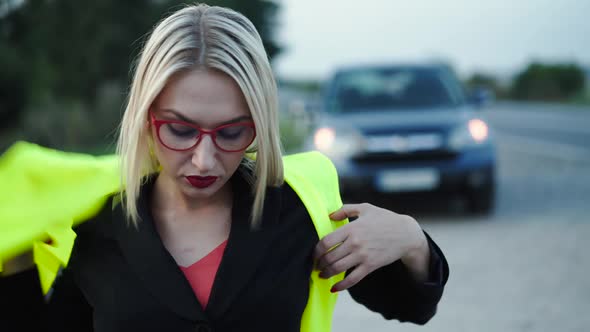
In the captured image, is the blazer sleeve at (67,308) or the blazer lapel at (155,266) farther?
the blazer sleeve at (67,308)

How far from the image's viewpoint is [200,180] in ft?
6.13

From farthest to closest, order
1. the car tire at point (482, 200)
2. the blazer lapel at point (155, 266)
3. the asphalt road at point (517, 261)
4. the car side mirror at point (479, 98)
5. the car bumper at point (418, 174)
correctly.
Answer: the car side mirror at point (479, 98)
the car tire at point (482, 200)
the car bumper at point (418, 174)
the asphalt road at point (517, 261)
the blazer lapel at point (155, 266)

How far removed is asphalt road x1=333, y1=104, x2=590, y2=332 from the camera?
4.86 metres

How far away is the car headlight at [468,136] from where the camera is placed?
7.89 meters

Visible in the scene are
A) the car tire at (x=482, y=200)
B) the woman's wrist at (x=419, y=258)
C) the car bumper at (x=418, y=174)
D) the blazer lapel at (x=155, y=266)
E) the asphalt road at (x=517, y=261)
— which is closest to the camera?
the blazer lapel at (x=155, y=266)

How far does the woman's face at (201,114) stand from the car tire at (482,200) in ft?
21.7

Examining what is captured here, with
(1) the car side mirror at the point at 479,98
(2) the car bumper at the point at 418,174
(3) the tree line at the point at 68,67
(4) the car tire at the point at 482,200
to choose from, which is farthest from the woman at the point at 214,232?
(3) the tree line at the point at 68,67

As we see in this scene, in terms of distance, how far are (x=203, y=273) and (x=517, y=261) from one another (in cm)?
496

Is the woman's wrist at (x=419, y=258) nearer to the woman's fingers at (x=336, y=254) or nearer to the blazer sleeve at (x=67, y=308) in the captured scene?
the woman's fingers at (x=336, y=254)

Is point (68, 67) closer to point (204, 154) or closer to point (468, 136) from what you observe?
point (468, 136)

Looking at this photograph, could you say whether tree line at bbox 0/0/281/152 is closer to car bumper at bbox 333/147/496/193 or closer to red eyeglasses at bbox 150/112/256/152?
car bumper at bbox 333/147/496/193

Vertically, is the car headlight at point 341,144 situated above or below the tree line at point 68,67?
below

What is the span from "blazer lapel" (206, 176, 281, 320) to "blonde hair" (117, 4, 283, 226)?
0.03 metres

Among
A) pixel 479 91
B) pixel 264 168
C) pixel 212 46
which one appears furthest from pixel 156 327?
pixel 479 91
